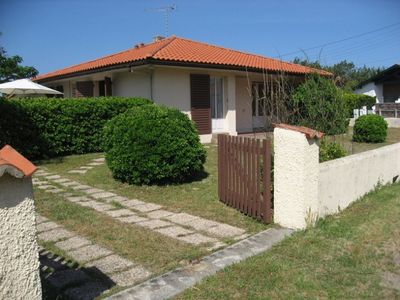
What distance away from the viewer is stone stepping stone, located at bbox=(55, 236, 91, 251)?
15.4 ft

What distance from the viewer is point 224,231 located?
207 inches

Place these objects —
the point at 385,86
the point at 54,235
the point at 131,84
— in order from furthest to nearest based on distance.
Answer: the point at 385,86
the point at 131,84
the point at 54,235

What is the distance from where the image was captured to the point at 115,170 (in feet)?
26.5

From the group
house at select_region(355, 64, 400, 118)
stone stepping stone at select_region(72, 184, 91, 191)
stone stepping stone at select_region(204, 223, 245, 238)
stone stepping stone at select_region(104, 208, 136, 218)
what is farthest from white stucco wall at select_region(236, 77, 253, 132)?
house at select_region(355, 64, 400, 118)

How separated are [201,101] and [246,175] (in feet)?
30.8

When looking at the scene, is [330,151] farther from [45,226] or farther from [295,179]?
[45,226]

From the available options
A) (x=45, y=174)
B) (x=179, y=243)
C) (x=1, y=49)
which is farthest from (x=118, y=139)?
(x=1, y=49)

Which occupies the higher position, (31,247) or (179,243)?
(31,247)

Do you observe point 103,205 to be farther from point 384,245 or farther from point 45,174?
point 384,245

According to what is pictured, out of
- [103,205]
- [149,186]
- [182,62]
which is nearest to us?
[103,205]

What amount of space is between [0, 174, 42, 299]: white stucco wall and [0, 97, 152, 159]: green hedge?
844cm

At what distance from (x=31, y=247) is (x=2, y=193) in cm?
45

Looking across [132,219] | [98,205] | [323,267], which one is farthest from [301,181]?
[98,205]

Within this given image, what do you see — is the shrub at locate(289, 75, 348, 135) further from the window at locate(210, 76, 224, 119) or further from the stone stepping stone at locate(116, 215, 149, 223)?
the window at locate(210, 76, 224, 119)
